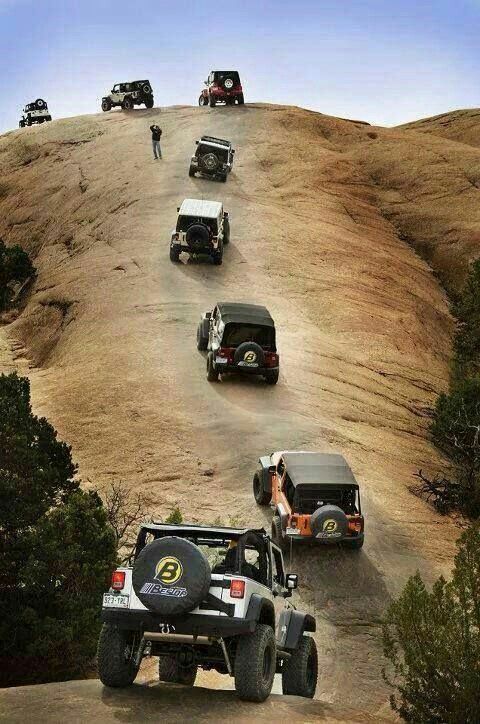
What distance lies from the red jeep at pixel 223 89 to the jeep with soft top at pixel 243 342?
4306cm

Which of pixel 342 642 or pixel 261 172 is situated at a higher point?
pixel 261 172

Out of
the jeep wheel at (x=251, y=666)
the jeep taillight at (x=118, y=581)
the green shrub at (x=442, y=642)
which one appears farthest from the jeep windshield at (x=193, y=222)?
the jeep wheel at (x=251, y=666)

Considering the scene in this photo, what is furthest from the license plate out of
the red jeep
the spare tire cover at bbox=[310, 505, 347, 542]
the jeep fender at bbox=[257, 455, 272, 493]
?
the red jeep

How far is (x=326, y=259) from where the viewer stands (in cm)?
5003

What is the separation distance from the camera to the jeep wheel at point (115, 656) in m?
12.2

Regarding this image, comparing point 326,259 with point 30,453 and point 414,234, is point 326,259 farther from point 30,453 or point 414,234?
point 30,453

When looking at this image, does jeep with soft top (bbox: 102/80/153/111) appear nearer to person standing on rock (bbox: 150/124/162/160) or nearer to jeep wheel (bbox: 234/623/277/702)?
person standing on rock (bbox: 150/124/162/160)

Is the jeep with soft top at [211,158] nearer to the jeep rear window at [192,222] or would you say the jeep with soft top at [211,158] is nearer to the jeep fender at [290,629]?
the jeep rear window at [192,222]

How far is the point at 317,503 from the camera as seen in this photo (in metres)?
21.3

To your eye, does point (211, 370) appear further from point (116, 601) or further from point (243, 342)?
point (116, 601)

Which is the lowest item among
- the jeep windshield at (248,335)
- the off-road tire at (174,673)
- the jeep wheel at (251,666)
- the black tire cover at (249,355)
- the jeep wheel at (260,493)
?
the off-road tire at (174,673)

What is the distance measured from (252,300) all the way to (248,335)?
11448mm

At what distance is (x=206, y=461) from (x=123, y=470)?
7.53 ft

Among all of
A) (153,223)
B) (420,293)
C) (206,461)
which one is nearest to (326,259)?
(420,293)
